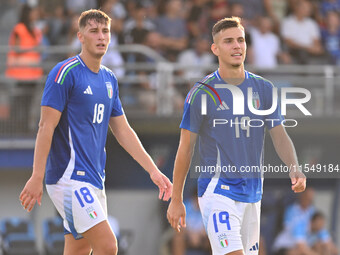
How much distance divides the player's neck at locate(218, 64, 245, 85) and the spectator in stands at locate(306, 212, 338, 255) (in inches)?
334

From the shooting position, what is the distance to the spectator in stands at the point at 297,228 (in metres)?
16.5

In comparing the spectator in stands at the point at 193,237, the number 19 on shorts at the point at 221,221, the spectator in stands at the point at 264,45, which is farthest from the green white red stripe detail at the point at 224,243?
the spectator in stands at the point at 264,45

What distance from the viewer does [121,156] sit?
17641mm

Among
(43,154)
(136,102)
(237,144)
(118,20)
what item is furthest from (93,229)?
(118,20)

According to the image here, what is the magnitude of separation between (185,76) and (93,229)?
858 cm

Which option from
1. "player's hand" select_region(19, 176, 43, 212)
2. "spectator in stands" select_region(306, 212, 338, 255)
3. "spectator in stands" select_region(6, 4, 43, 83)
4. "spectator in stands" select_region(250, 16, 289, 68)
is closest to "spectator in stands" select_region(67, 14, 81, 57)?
"spectator in stands" select_region(6, 4, 43, 83)

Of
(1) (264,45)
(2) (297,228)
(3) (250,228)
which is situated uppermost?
(1) (264,45)

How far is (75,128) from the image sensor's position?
27.6ft

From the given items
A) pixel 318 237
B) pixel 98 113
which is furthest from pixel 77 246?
pixel 318 237

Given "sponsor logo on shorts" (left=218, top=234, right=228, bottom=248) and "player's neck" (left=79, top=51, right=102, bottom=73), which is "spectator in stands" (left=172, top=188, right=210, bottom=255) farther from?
"sponsor logo on shorts" (left=218, top=234, right=228, bottom=248)

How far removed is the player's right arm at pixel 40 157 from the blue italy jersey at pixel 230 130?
122cm

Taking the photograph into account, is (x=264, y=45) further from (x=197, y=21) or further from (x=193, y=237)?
(x=193, y=237)

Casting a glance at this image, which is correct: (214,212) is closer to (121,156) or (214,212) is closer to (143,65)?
(143,65)

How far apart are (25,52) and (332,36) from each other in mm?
6278
